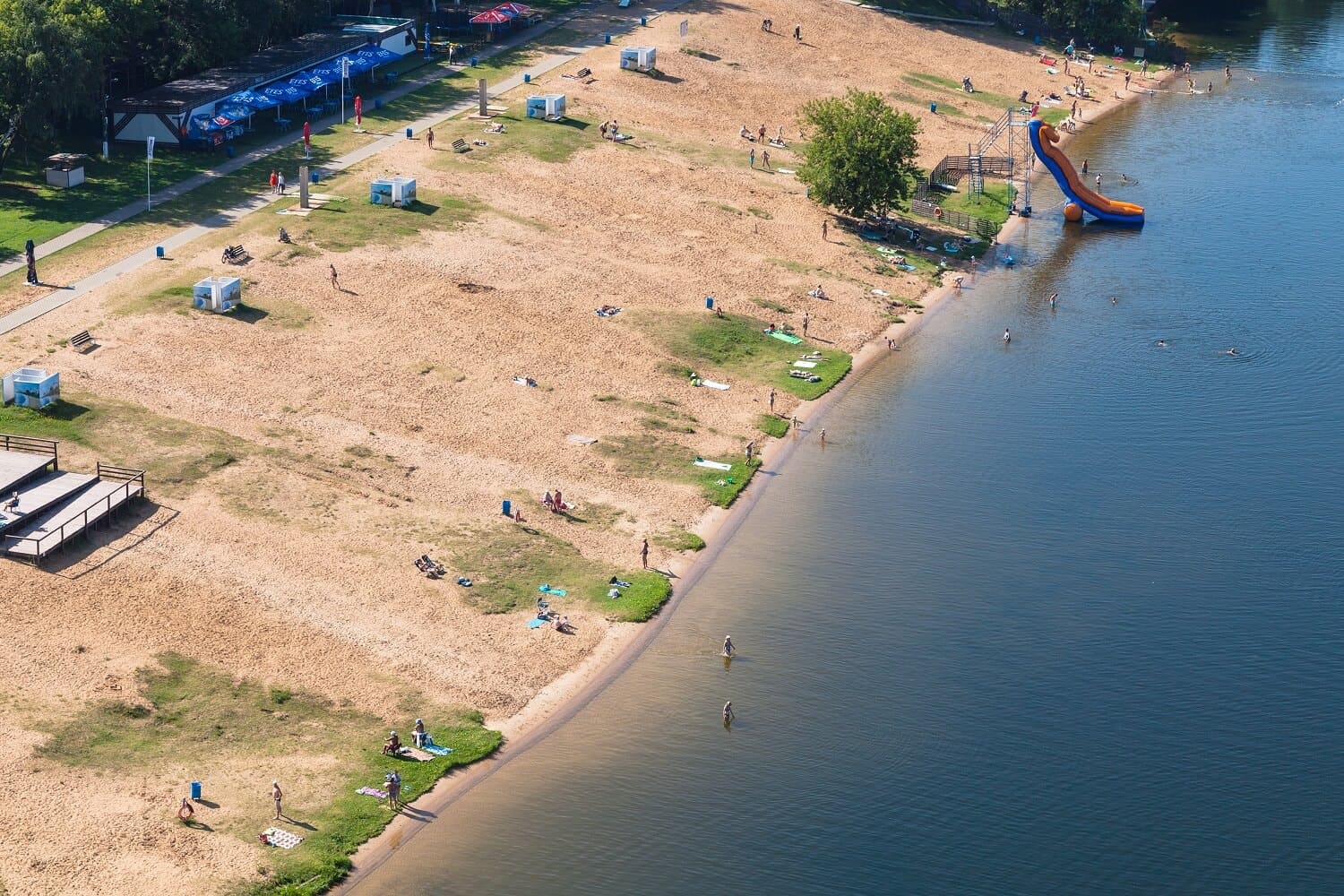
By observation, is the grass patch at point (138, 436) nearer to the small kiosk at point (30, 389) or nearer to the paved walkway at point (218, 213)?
the small kiosk at point (30, 389)

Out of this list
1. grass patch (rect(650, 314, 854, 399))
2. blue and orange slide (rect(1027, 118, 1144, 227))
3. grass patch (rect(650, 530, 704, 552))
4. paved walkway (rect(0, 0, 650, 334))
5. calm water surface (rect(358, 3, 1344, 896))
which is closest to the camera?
calm water surface (rect(358, 3, 1344, 896))

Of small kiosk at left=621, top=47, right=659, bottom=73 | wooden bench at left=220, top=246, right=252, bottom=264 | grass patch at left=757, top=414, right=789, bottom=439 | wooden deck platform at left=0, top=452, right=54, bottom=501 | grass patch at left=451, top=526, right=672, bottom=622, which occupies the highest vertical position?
small kiosk at left=621, top=47, right=659, bottom=73

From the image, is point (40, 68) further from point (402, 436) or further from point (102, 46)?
point (402, 436)

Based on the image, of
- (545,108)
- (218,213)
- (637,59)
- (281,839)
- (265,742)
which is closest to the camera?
(281,839)

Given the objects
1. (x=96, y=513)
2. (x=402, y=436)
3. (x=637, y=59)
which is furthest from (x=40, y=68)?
(x=637, y=59)

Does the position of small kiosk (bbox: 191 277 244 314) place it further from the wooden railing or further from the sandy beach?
the wooden railing

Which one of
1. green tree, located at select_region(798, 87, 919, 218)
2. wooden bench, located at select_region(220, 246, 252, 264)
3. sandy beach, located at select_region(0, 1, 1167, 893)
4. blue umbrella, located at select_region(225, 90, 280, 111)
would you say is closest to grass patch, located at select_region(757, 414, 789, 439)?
sandy beach, located at select_region(0, 1, 1167, 893)

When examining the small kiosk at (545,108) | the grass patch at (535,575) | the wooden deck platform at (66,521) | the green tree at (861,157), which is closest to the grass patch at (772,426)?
the grass patch at (535,575)
